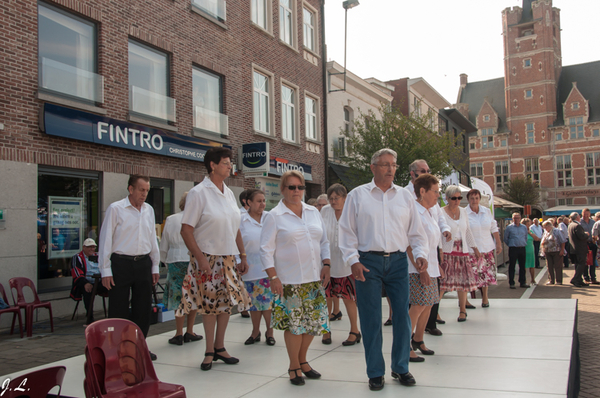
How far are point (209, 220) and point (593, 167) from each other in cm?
7714

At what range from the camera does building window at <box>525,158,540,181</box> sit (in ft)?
246

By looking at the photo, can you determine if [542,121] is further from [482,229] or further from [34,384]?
[34,384]

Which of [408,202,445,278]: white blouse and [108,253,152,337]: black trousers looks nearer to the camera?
[108,253,152,337]: black trousers

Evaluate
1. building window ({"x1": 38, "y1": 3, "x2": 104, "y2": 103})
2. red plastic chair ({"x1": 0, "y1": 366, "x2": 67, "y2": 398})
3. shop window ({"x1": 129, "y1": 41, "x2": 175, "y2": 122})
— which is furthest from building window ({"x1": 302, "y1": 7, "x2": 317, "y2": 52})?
red plastic chair ({"x1": 0, "y1": 366, "x2": 67, "y2": 398})

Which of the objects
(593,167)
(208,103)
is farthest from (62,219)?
(593,167)

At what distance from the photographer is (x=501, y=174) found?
78188 millimetres

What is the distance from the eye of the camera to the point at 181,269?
6.77 m

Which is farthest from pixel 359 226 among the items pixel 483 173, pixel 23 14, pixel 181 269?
pixel 483 173

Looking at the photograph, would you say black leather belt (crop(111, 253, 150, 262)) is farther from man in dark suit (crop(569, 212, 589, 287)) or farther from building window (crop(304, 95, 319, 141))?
building window (crop(304, 95, 319, 141))

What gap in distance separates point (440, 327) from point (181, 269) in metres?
3.59

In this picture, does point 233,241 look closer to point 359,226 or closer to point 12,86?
point 359,226

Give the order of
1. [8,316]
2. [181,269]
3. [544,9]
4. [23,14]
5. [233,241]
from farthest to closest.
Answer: [544,9] → [23,14] → [8,316] → [181,269] → [233,241]

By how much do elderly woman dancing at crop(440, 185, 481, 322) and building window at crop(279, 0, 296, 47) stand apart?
491 inches

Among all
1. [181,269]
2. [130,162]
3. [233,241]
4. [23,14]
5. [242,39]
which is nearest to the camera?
[233,241]
